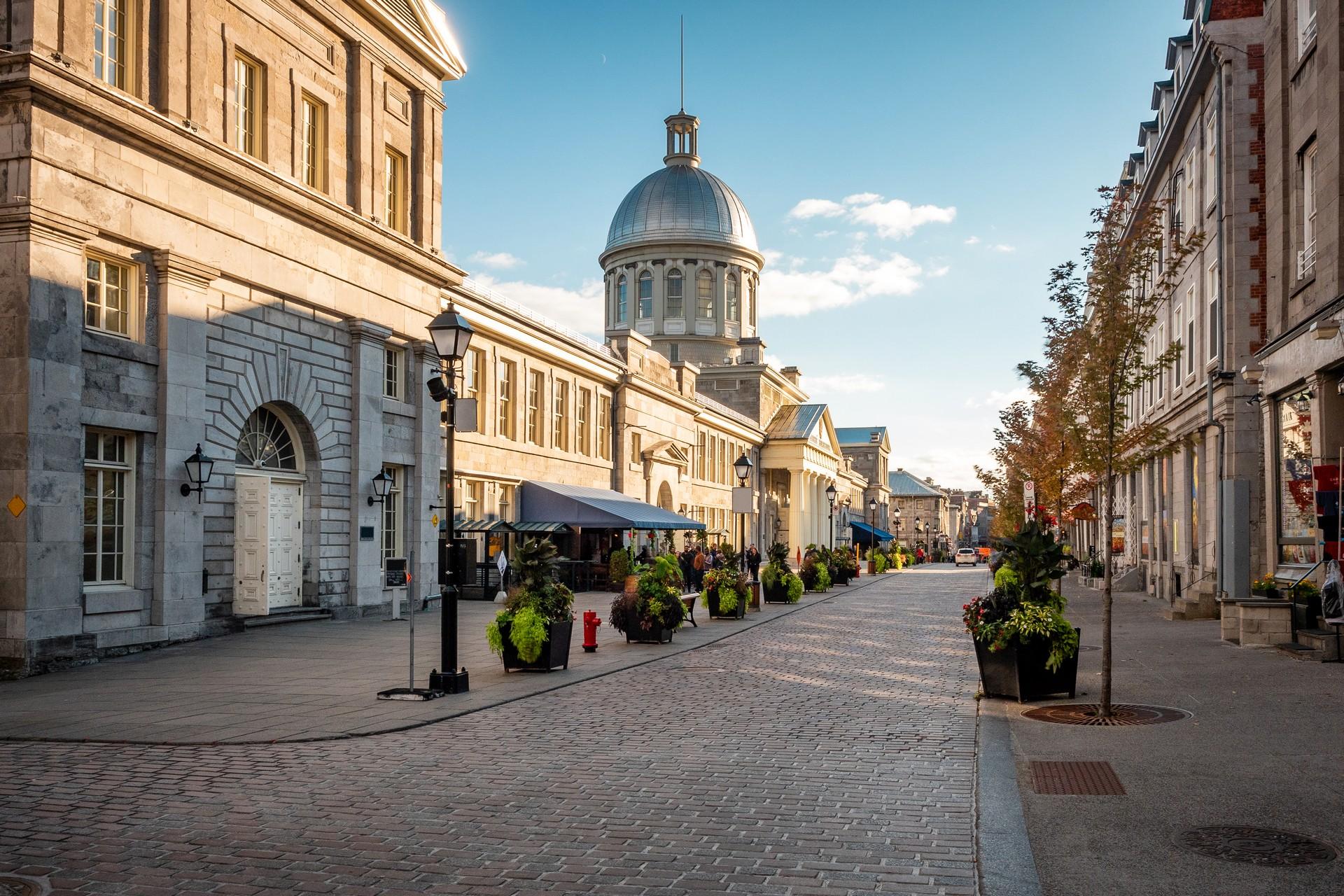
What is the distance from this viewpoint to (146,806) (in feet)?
26.1

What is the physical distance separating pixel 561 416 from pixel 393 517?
1681cm

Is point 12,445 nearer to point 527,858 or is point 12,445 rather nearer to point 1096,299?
point 527,858

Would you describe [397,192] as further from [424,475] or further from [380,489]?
[380,489]

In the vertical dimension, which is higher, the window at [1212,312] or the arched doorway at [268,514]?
the window at [1212,312]

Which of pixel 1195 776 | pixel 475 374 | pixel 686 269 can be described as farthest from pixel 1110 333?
pixel 686 269

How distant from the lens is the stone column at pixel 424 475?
90.1ft

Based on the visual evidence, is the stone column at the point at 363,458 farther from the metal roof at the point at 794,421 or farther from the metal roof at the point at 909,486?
the metal roof at the point at 909,486

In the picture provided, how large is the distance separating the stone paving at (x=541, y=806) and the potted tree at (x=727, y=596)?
41.2 feet

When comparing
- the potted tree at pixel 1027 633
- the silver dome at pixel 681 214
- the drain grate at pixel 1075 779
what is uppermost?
the silver dome at pixel 681 214

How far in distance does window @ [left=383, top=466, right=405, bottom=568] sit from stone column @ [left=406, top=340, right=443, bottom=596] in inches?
10.4

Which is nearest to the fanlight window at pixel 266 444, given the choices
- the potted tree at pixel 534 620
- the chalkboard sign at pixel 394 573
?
the chalkboard sign at pixel 394 573

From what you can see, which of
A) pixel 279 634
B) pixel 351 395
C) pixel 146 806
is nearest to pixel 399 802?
pixel 146 806

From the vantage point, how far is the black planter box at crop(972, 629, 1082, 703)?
490 inches

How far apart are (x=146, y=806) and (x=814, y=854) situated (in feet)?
14.7
